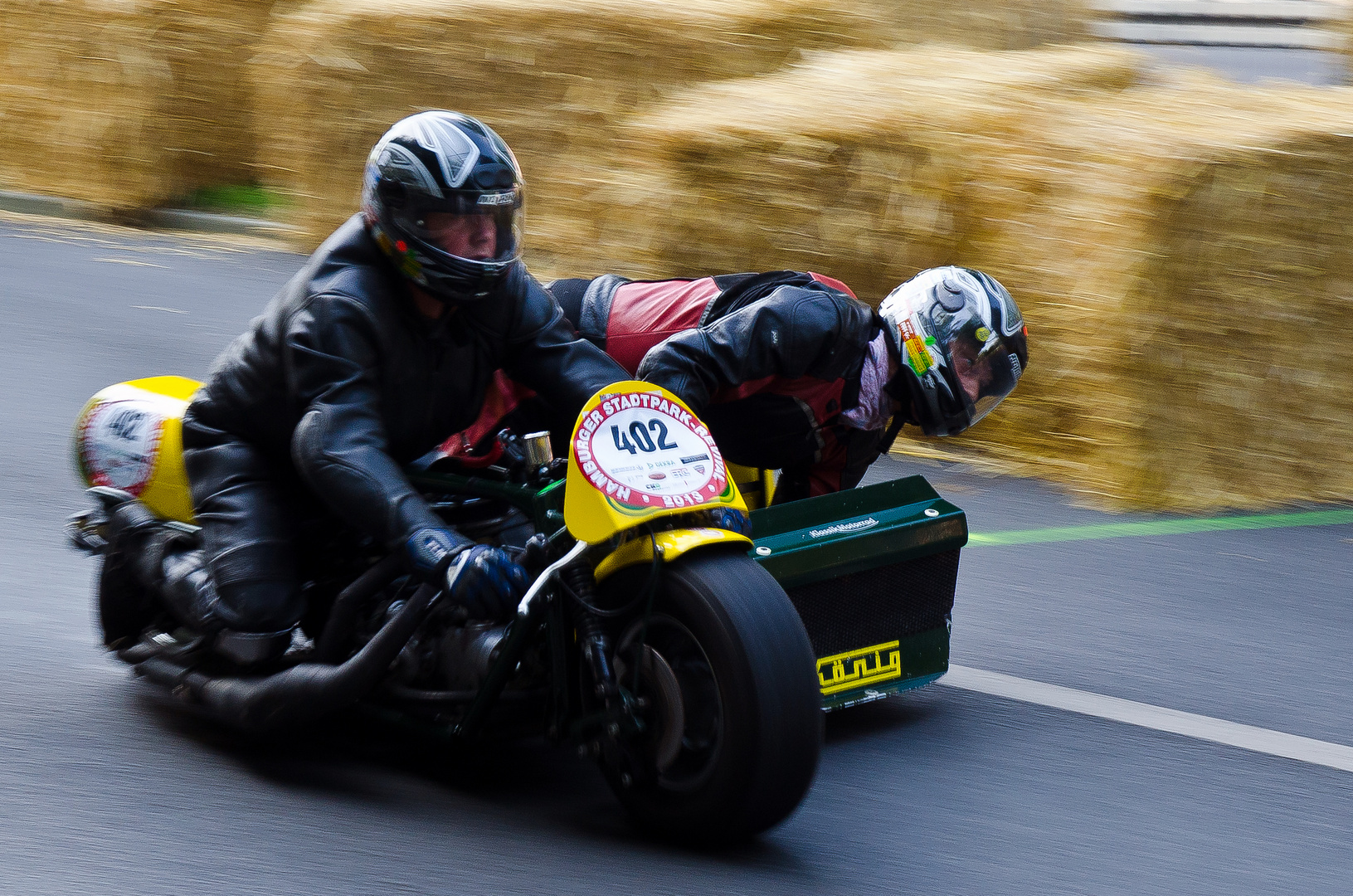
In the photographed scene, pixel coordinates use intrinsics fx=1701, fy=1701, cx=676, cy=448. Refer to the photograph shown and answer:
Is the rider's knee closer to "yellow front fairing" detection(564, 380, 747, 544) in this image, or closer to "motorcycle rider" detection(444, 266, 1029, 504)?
"motorcycle rider" detection(444, 266, 1029, 504)

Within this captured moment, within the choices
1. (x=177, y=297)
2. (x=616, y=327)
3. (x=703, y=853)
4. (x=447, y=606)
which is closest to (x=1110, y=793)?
(x=703, y=853)

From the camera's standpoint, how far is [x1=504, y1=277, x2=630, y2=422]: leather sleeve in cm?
418

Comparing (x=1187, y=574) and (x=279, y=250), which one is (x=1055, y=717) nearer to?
(x=1187, y=574)

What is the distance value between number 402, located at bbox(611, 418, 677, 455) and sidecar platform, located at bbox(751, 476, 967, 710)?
0.43m

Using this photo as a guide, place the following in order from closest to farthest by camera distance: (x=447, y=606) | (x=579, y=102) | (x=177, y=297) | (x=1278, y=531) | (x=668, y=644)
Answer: (x=668, y=644)
(x=447, y=606)
(x=1278, y=531)
(x=177, y=297)
(x=579, y=102)

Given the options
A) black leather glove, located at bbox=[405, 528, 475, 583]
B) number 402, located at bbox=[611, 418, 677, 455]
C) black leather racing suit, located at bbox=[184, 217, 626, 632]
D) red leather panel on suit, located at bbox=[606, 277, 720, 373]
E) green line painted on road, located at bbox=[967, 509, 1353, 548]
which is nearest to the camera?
black leather glove, located at bbox=[405, 528, 475, 583]

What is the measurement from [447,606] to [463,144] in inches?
40.3

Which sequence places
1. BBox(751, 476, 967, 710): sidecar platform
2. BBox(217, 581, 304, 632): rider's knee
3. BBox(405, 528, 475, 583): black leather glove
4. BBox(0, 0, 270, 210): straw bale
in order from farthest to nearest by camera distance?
BBox(0, 0, 270, 210): straw bale < BBox(751, 476, 967, 710): sidecar platform < BBox(217, 581, 304, 632): rider's knee < BBox(405, 528, 475, 583): black leather glove

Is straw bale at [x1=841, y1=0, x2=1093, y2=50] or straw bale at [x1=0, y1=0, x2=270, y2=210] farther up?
straw bale at [x1=841, y1=0, x2=1093, y2=50]

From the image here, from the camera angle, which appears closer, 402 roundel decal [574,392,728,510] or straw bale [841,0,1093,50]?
402 roundel decal [574,392,728,510]

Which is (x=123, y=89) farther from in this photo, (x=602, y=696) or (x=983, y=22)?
(x=602, y=696)

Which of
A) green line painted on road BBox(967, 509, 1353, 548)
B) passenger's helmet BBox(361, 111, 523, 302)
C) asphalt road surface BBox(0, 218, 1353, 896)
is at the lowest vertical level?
green line painted on road BBox(967, 509, 1353, 548)

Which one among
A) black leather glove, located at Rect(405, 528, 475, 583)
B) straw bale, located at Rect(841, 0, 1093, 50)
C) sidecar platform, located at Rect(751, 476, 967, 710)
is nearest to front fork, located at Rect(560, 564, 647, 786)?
black leather glove, located at Rect(405, 528, 475, 583)

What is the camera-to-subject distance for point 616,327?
16.6 feet
